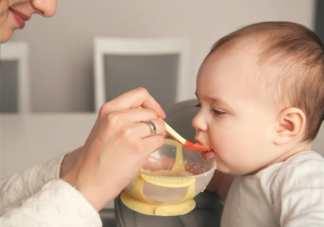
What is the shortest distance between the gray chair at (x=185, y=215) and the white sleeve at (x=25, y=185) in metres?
0.20

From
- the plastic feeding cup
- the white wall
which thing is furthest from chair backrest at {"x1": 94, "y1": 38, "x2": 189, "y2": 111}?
the plastic feeding cup

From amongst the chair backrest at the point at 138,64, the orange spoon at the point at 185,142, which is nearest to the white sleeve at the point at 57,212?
the orange spoon at the point at 185,142

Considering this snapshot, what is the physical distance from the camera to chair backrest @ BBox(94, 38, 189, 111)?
104 inches

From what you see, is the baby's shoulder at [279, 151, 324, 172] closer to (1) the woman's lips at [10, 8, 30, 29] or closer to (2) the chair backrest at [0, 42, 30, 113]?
(1) the woman's lips at [10, 8, 30, 29]

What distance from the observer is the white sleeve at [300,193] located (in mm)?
737

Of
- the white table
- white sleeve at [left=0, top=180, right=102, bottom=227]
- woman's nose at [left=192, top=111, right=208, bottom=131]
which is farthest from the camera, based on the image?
the white table

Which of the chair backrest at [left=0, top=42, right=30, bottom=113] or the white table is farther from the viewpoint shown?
the chair backrest at [left=0, top=42, right=30, bottom=113]

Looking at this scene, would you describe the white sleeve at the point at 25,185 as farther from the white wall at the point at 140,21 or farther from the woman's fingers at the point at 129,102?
the white wall at the point at 140,21

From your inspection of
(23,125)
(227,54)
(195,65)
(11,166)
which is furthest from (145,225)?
(195,65)

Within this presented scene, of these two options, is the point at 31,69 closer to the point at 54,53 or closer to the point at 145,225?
the point at 54,53

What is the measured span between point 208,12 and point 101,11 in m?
1.04

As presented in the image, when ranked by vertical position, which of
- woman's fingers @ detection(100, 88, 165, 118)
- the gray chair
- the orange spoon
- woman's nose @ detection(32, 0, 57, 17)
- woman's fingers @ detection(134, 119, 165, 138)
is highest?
woman's nose @ detection(32, 0, 57, 17)

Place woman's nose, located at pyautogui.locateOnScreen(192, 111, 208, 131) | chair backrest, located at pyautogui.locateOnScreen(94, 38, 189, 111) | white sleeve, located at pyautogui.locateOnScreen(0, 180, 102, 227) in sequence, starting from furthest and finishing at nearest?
chair backrest, located at pyautogui.locateOnScreen(94, 38, 189, 111)
woman's nose, located at pyautogui.locateOnScreen(192, 111, 208, 131)
white sleeve, located at pyautogui.locateOnScreen(0, 180, 102, 227)

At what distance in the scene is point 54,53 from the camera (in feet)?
12.6
